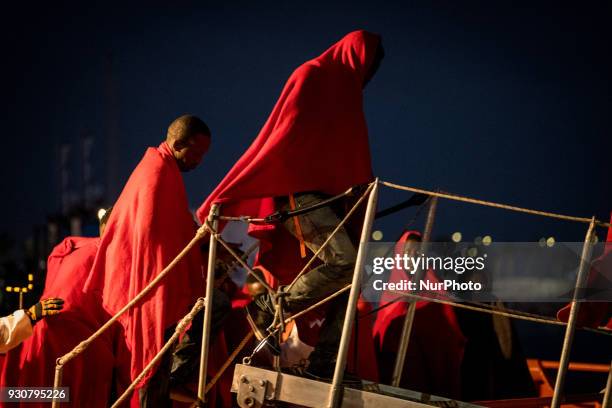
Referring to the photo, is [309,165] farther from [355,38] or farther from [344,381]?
[344,381]

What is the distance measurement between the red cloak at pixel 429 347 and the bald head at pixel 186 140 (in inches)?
80.1

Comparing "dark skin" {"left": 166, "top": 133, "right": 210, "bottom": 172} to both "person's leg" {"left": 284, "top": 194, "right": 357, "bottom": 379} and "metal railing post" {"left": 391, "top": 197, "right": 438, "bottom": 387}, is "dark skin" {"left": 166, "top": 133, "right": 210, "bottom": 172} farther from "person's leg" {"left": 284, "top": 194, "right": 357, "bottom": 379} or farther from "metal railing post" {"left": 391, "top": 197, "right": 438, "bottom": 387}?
"metal railing post" {"left": 391, "top": 197, "right": 438, "bottom": 387}

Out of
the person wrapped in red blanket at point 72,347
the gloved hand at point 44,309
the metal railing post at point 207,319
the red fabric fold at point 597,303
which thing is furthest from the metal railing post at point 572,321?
the gloved hand at point 44,309

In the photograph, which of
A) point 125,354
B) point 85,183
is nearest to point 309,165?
point 125,354

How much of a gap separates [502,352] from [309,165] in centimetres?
294

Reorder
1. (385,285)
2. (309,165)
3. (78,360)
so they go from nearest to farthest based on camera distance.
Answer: (309,165) → (78,360) → (385,285)

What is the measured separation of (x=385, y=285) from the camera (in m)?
5.81

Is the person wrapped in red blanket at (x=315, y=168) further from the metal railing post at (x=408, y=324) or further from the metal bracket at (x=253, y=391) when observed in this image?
the metal railing post at (x=408, y=324)

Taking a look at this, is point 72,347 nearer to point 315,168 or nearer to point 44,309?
point 44,309

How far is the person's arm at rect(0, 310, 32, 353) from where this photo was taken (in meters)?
4.51

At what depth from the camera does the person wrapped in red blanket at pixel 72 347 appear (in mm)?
4645

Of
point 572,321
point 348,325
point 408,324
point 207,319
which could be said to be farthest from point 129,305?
point 572,321

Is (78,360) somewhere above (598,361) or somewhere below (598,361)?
above

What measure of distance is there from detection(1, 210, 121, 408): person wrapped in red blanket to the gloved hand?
63 mm
